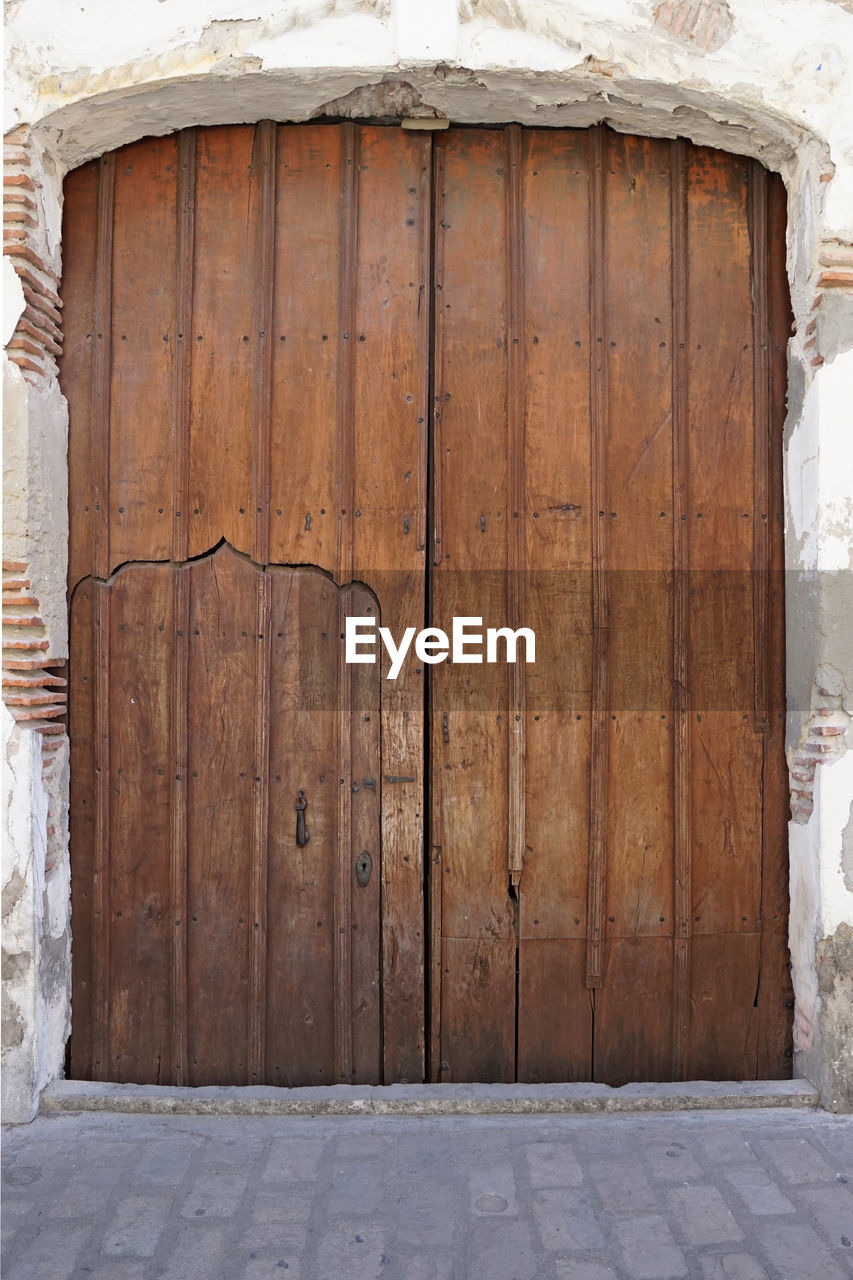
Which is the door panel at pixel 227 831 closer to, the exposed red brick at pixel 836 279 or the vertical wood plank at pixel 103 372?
the vertical wood plank at pixel 103 372

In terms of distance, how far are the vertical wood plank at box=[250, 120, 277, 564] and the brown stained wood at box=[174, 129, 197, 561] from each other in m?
0.21

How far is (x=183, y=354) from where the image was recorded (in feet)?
9.04

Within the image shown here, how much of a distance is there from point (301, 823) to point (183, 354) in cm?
160

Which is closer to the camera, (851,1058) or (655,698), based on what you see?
(851,1058)

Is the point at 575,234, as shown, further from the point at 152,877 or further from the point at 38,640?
the point at 152,877

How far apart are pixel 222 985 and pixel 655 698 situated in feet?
5.61

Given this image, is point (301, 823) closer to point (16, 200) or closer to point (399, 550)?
point (399, 550)

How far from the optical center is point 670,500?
9.09 feet

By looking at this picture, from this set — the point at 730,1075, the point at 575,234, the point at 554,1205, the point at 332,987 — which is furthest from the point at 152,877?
the point at 575,234

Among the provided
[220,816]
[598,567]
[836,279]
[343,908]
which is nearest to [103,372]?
[220,816]

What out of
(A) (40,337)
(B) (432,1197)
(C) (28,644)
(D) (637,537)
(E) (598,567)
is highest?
(A) (40,337)

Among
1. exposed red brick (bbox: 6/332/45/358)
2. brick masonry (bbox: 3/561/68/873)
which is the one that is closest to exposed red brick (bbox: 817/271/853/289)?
exposed red brick (bbox: 6/332/45/358)

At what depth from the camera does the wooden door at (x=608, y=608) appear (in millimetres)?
2736

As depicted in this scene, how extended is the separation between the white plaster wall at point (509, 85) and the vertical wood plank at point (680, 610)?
1.12 ft
